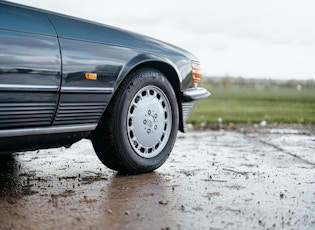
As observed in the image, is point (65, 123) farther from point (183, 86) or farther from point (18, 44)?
point (183, 86)

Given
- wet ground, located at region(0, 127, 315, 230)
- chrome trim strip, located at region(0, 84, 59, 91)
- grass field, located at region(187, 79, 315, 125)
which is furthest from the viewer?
grass field, located at region(187, 79, 315, 125)

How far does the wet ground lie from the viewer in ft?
7.74

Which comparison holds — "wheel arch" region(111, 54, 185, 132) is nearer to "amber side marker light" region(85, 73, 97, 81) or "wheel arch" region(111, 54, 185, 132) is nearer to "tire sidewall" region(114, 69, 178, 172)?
"tire sidewall" region(114, 69, 178, 172)

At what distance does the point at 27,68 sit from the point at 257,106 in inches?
474

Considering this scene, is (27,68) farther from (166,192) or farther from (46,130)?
(166,192)

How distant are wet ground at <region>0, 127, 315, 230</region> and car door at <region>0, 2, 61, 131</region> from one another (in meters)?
0.50

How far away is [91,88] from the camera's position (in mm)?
3170

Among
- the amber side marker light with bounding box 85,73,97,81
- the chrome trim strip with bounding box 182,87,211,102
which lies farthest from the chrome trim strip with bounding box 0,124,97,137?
the chrome trim strip with bounding box 182,87,211,102

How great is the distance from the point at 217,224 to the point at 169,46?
202cm

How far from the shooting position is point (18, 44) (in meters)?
2.75

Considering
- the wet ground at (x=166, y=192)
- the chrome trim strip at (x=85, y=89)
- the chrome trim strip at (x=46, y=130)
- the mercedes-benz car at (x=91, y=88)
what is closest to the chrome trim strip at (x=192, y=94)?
the mercedes-benz car at (x=91, y=88)

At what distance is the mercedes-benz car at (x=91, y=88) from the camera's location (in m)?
2.79

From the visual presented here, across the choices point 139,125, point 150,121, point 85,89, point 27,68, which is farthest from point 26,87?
point 150,121

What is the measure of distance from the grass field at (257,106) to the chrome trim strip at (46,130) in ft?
19.6
